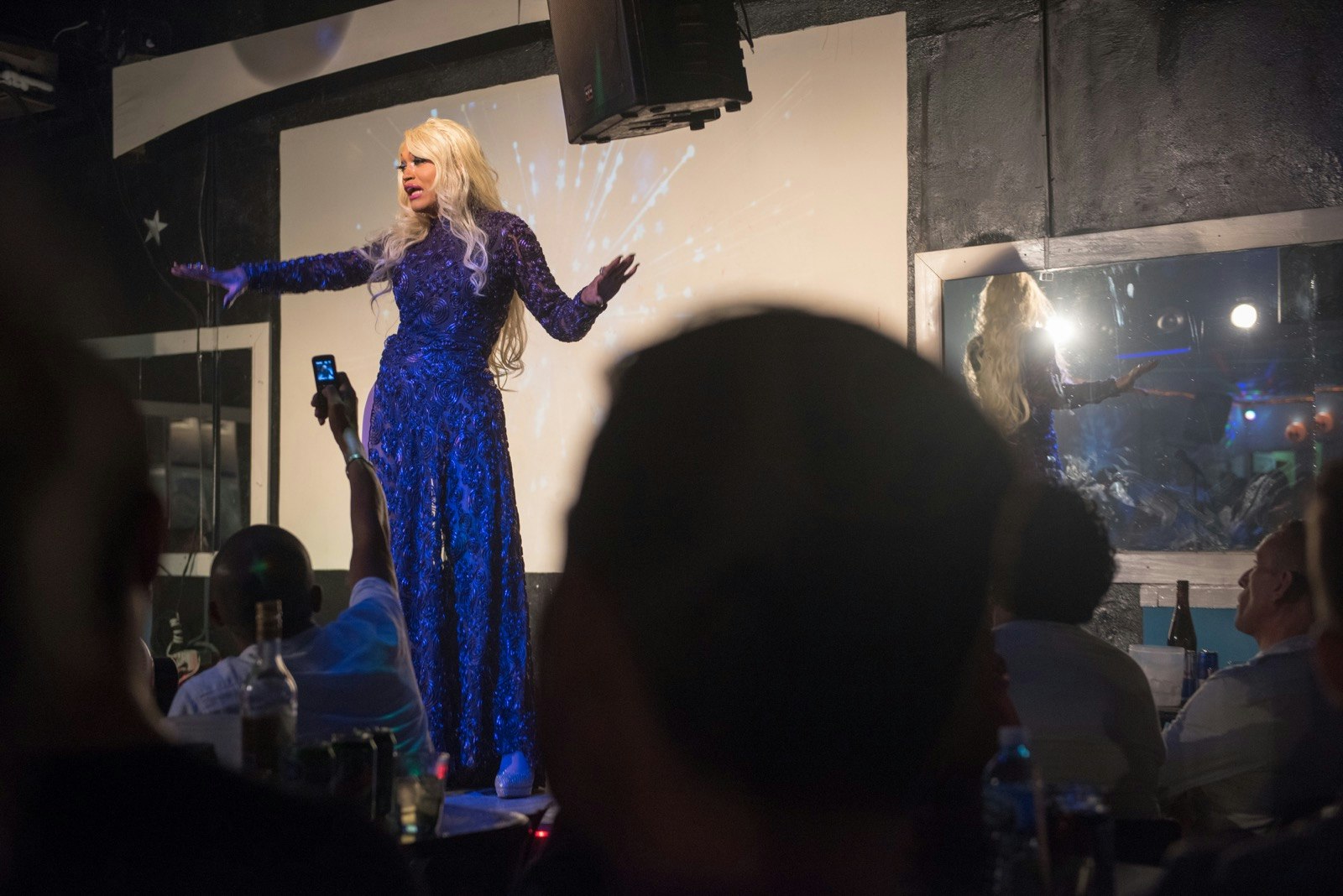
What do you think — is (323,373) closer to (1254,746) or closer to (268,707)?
(268,707)

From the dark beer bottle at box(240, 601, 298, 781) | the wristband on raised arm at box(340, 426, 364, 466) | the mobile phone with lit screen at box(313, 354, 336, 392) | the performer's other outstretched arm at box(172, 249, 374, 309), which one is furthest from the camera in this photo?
the performer's other outstretched arm at box(172, 249, 374, 309)

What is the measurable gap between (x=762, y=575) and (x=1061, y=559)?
5.49 ft

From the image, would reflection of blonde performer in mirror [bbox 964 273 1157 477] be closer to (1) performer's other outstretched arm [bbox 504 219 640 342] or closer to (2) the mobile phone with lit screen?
(1) performer's other outstretched arm [bbox 504 219 640 342]

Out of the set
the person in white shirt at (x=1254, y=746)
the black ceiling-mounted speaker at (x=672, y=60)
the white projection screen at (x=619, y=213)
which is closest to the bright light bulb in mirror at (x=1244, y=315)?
the white projection screen at (x=619, y=213)

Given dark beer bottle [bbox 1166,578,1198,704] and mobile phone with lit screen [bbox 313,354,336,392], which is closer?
mobile phone with lit screen [bbox 313,354,336,392]

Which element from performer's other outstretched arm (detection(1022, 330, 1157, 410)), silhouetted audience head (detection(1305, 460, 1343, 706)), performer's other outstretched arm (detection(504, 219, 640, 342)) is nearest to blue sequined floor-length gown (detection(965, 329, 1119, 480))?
performer's other outstretched arm (detection(1022, 330, 1157, 410))

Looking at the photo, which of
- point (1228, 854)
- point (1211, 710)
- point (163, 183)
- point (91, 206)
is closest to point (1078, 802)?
point (1228, 854)

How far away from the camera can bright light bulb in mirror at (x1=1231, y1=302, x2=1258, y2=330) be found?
3641mm

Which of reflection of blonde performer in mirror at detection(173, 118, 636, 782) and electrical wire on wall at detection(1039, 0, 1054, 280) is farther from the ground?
electrical wire on wall at detection(1039, 0, 1054, 280)

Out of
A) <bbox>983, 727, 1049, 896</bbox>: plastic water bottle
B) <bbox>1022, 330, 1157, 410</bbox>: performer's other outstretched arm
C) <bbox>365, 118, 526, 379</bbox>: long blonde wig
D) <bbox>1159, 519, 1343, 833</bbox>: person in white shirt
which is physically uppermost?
<bbox>365, 118, 526, 379</bbox>: long blonde wig

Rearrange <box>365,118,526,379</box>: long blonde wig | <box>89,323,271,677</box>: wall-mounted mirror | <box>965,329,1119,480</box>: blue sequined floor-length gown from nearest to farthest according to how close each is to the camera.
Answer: <box>365,118,526,379</box>: long blonde wig
<box>965,329,1119,480</box>: blue sequined floor-length gown
<box>89,323,271,677</box>: wall-mounted mirror

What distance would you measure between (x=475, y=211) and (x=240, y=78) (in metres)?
2.48

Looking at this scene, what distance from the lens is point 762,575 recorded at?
17.0 inches

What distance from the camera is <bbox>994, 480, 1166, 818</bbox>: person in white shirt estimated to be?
1.86 m
